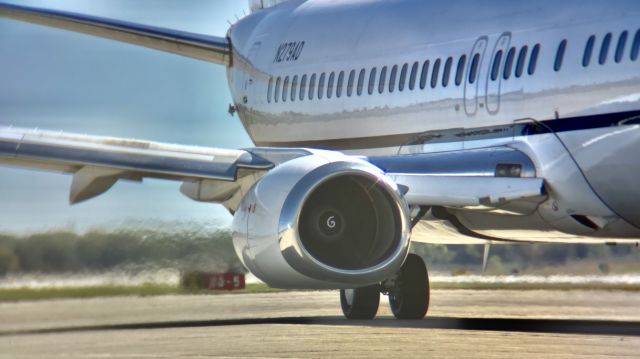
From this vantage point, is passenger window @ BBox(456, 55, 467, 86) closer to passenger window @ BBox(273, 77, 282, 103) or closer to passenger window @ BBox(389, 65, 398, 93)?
passenger window @ BBox(389, 65, 398, 93)

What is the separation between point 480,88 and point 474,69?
28cm

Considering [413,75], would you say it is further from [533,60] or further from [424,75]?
[533,60]

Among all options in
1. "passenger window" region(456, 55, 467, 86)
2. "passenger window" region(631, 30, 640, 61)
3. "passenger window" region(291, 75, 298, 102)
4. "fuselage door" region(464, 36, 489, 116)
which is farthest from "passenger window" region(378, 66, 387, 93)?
"passenger window" region(631, 30, 640, 61)

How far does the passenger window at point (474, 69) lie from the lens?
1684cm

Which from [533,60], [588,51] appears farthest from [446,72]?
[588,51]

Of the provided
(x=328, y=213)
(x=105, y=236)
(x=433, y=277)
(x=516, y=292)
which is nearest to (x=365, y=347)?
(x=328, y=213)

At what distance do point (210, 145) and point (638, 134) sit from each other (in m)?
5.16

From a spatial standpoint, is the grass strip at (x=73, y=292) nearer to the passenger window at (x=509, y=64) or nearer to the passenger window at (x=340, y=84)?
the passenger window at (x=509, y=64)

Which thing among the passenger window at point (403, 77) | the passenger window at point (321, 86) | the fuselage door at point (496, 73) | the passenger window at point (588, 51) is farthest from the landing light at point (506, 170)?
the passenger window at point (321, 86)

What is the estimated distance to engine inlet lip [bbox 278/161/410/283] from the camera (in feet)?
45.3

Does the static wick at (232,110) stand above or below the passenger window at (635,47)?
above

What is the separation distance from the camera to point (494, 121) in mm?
16328

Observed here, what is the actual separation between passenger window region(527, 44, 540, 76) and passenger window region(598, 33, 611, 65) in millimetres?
1009

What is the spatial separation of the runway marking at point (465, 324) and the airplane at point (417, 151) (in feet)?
2.26
